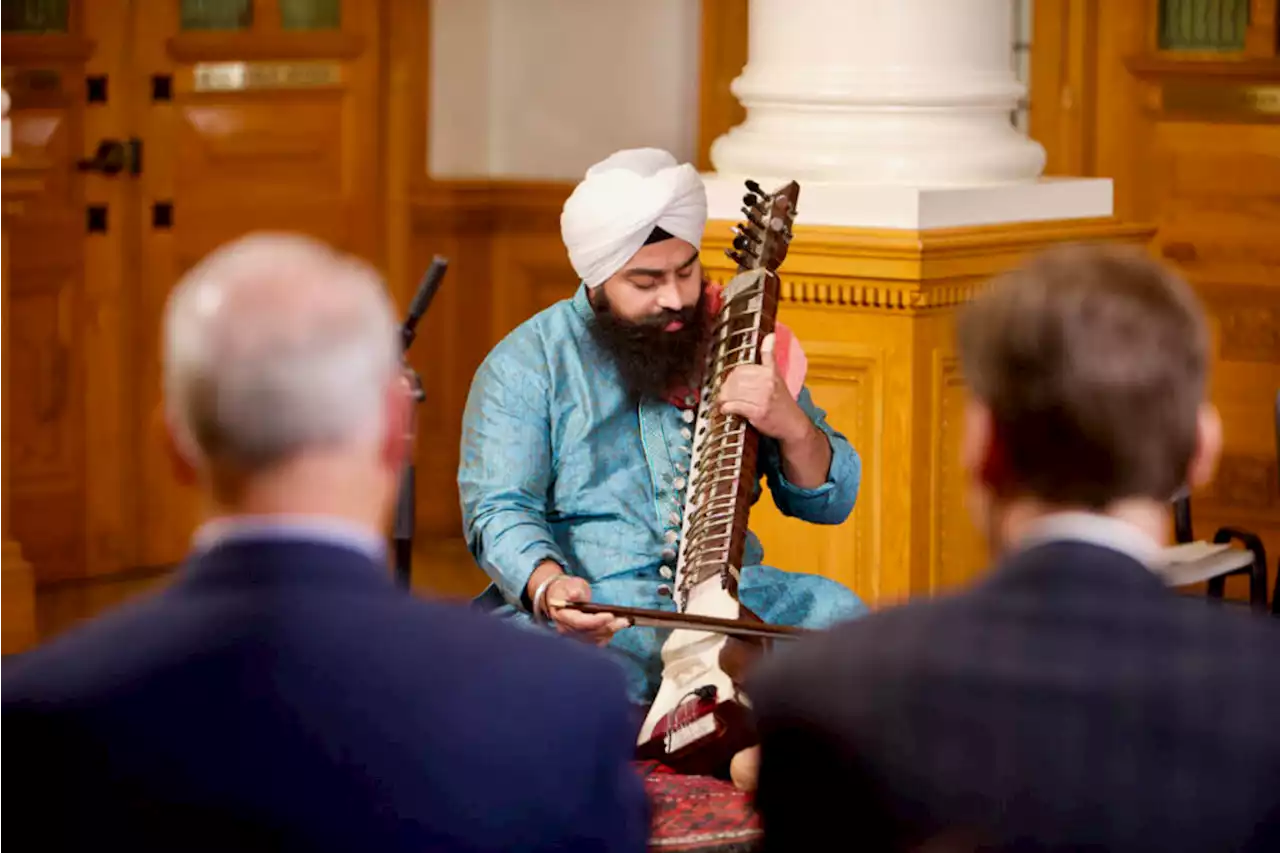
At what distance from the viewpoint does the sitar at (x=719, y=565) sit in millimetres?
3057

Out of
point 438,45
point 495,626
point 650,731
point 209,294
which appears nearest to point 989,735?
point 495,626

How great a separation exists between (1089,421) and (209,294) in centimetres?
62

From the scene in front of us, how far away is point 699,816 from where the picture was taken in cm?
284

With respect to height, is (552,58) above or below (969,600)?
above

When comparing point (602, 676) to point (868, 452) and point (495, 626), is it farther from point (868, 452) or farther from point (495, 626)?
point (868, 452)

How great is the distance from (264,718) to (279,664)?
4cm

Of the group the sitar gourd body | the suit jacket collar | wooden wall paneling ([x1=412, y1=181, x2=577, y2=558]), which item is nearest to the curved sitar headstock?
the sitar gourd body

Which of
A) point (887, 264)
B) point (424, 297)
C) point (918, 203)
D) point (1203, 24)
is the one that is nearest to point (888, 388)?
point (887, 264)

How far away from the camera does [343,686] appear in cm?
154

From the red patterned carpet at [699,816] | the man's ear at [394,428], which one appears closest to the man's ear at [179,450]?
the man's ear at [394,428]

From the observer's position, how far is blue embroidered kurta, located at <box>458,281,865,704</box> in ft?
11.4

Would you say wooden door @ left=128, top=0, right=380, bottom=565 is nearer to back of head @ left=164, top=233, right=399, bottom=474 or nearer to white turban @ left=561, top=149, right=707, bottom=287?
white turban @ left=561, top=149, right=707, bottom=287

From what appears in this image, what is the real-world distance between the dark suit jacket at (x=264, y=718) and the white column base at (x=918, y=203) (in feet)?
10.6

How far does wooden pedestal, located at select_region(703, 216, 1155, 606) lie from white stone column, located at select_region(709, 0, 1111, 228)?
0.47 feet
